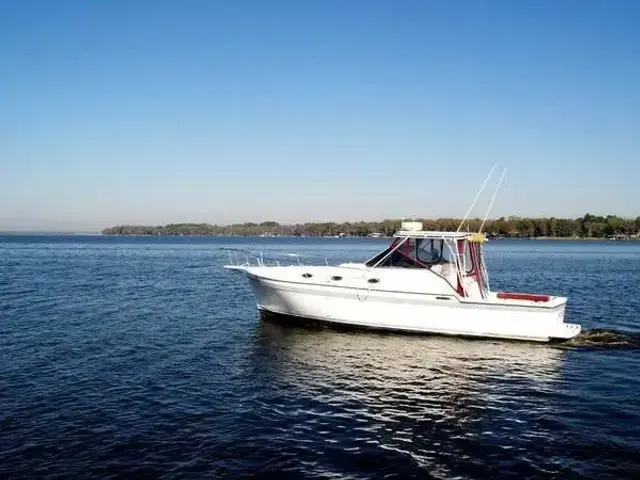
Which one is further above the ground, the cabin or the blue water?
the cabin

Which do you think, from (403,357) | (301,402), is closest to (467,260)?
(403,357)

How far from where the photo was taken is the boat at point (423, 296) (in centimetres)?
2109

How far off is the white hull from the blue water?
2.01 feet

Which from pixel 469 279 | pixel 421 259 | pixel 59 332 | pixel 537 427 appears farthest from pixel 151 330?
pixel 537 427

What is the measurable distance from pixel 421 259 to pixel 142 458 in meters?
14.5

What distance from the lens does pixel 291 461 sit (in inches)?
420

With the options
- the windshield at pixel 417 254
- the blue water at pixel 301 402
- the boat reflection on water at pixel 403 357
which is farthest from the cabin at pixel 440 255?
the blue water at pixel 301 402

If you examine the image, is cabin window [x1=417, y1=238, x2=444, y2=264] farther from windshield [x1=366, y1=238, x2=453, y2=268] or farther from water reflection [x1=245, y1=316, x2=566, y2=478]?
water reflection [x1=245, y1=316, x2=566, y2=478]

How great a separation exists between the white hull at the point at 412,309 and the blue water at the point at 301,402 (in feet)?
2.01

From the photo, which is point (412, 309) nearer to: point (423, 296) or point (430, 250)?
point (423, 296)

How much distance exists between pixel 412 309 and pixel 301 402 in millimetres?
8987

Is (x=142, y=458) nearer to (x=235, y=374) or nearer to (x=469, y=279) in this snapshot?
(x=235, y=374)

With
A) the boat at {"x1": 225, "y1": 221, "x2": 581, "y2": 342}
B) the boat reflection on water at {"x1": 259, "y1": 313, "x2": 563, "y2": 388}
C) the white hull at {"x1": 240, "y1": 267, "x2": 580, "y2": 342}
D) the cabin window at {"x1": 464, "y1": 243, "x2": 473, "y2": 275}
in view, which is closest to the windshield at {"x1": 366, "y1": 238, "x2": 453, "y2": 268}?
the boat at {"x1": 225, "y1": 221, "x2": 581, "y2": 342}

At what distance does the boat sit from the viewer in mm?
21094
